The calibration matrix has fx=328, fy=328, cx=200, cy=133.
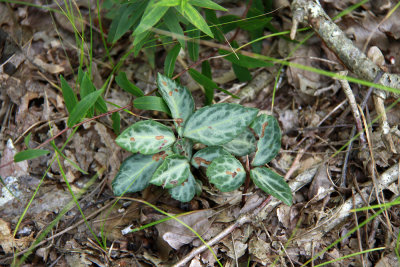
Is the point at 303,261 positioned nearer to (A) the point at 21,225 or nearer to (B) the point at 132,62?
(A) the point at 21,225

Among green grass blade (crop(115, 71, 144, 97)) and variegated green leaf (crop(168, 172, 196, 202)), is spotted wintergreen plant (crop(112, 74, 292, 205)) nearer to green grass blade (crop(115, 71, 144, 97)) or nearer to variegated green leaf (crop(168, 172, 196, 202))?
variegated green leaf (crop(168, 172, 196, 202))

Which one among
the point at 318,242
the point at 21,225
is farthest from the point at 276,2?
the point at 21,225

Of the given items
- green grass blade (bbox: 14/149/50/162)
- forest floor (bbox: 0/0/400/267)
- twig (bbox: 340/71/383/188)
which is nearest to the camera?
green grass blade (bbox: 14/149/50/162)

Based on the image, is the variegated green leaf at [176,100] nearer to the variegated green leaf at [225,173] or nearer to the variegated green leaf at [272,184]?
the variegated green leaf at [225,173]

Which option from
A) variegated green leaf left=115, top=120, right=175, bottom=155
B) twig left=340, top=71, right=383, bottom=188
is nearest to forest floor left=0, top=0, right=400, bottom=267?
twig left=340, top=71, right=383, bottom=188

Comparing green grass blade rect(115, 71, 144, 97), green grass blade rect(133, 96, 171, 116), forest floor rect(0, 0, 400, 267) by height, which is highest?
green grass blade rect(115, 71, 144, 97)

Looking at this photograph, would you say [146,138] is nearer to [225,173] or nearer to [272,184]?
[225,173]

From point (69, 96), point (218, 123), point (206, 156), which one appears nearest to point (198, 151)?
point (206, 156)
